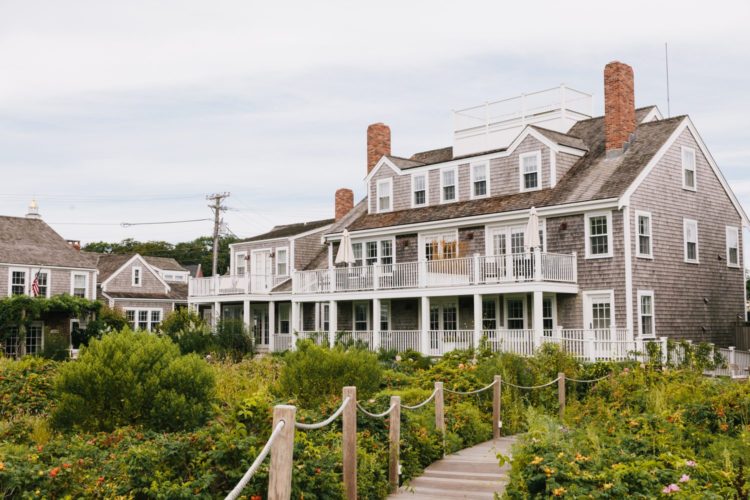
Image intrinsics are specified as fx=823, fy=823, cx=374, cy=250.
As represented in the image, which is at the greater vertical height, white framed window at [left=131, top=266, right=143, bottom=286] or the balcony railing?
white framed window at [left=131, top=266, right=143, bottom=286]

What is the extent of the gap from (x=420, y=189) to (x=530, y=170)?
5212 mm

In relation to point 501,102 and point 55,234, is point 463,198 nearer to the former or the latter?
point 501,102

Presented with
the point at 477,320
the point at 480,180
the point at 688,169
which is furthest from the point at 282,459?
the point at 688,169

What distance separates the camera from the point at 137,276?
53.2 m

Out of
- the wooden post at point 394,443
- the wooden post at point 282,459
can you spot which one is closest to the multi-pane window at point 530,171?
the wooden post at point 394,443

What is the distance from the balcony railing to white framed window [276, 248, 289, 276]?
5.18 metres

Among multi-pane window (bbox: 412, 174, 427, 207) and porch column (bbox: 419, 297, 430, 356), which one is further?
multi-pane window (bbox: 412, 174, 427, 207)

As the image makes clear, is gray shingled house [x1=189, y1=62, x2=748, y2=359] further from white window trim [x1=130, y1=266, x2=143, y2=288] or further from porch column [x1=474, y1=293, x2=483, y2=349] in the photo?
white window trim [x1=130, y1=266, x2=143, y2=288]

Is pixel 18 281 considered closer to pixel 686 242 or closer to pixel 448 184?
pixel 448 184

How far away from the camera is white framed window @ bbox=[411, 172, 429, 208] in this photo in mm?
32469

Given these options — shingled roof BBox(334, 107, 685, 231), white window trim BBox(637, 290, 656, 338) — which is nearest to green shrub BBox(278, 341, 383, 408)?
white window trim BBox(637, 290, 656, 338)

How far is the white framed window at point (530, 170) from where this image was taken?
2859 cm

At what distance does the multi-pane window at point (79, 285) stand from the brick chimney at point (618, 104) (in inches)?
1206

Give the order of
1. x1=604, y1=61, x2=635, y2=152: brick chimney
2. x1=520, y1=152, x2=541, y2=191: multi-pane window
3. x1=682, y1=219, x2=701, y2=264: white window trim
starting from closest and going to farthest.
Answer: x1=604, y1=61, x2=635, y2=152: brick chimney → x1=682, y1=219, x2=701, y2=264: white window trim → x1=520, y1=152, x2=541, y2=191: multi-pane window
